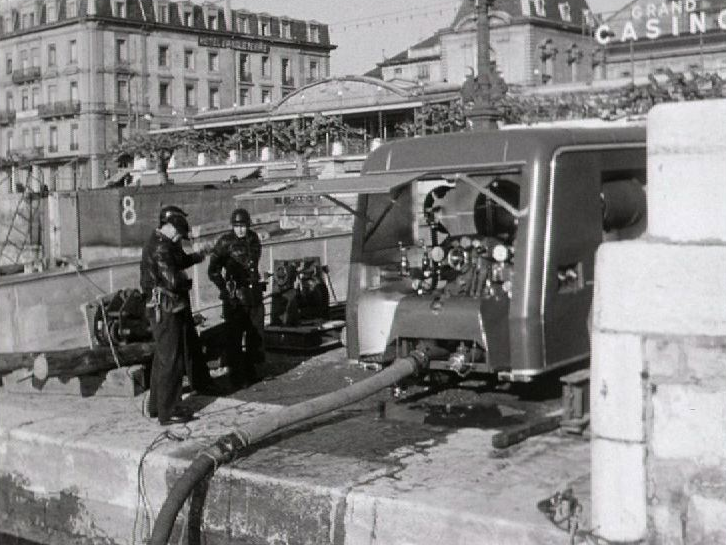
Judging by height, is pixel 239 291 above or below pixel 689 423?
above

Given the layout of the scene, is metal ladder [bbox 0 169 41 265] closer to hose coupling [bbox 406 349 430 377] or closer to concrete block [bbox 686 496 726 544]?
hose coupling [bbox 406 349 430 377]

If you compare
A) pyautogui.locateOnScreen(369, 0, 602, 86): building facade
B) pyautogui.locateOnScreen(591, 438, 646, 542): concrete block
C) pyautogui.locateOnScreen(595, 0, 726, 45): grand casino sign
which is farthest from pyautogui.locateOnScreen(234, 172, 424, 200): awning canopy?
pyautogui.locateOnScreen(369, 0, 602, 86): building facade

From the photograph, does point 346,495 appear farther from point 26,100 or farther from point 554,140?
point 26,100

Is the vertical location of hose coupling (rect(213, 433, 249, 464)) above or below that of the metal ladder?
below

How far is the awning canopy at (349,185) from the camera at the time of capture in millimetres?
9828

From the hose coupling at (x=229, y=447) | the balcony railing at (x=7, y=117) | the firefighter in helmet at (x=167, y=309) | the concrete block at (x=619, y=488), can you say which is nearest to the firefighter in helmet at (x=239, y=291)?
the firefighter in helmet at (x=167, y=309)

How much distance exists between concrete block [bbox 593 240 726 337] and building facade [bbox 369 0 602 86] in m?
75.3

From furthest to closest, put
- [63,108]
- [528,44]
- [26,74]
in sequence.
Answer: [26,74] → [63,108] → [528,44]

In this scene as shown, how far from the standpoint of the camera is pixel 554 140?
10.4 m

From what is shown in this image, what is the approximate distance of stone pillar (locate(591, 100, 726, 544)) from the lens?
17.4ft

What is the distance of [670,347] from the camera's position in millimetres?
5414

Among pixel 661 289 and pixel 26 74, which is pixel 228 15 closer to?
pixel 26 74

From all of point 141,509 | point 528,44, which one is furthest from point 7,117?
point 141,509

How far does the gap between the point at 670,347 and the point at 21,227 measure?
46247 mm
